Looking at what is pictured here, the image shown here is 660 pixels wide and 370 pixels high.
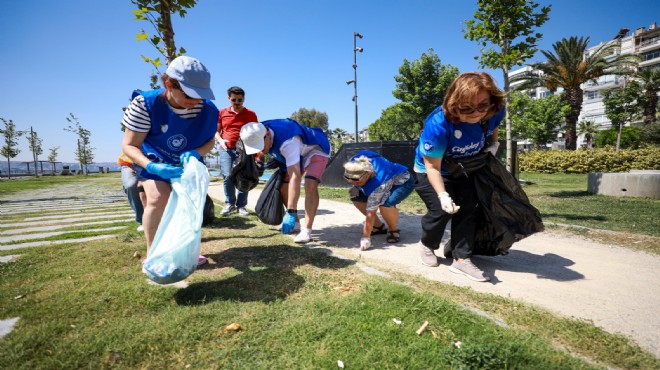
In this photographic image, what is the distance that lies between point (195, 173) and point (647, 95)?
1717 inches

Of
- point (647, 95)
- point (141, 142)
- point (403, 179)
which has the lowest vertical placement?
point (403, 179)

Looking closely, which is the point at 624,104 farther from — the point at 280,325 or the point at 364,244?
the point at 280,325

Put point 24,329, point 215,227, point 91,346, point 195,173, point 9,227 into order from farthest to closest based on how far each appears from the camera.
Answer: point 9,227, point 215,227, point 195,173, point 24,329, point 91,346

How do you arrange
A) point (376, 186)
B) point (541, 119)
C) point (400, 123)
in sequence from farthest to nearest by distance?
point (400, 123) → point (541, 119) → point (376, 186)

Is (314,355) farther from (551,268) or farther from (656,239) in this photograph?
(656,239)

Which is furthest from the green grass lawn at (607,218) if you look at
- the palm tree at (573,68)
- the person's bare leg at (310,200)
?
the palm tree at (573,68)

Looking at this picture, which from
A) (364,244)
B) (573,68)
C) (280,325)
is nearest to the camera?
(280,325)

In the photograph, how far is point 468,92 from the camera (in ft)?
8.22

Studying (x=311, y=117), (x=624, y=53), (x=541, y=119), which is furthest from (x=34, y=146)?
(x=624, y=53)

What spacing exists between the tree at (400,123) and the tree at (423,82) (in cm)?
59

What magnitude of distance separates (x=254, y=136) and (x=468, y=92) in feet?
7.50

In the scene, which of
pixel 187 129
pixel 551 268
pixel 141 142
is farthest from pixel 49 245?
pixel 551 268

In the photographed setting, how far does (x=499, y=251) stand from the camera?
3018 millimetres

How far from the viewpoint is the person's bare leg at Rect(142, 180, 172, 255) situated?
2.63 metres
